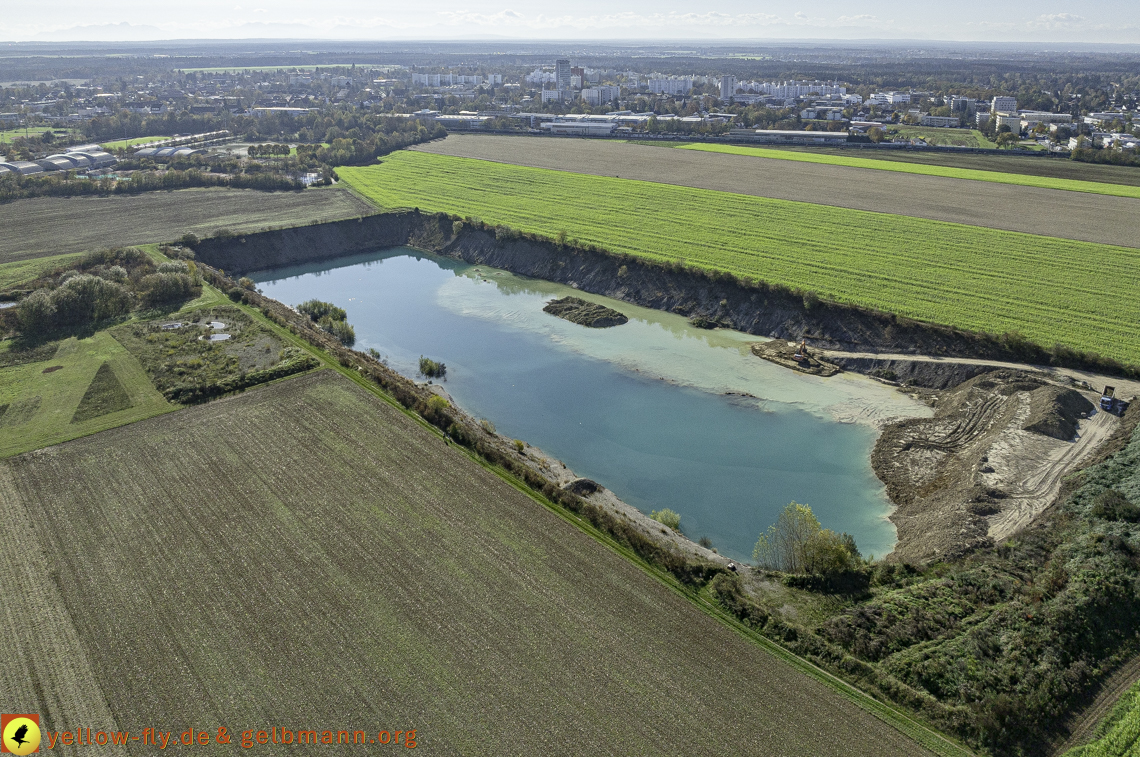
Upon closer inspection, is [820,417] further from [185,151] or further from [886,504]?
[185,151]

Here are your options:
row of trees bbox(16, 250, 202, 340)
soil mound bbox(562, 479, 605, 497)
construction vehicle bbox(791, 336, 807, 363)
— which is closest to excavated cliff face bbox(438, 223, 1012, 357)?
construction vehicle bbox(791, 336, 807, 363)

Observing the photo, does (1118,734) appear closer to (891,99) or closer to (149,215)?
(149,215)

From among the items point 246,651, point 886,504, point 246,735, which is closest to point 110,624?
point 246,651

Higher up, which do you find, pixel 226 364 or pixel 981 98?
pixel 981 98

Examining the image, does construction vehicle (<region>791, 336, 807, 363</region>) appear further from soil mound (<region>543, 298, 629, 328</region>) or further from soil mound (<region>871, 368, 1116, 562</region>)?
soil mound (<region>543, 298, 629, 328</region>)

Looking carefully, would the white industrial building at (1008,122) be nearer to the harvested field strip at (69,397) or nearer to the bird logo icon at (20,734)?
the harvested field strip at (69,397)
